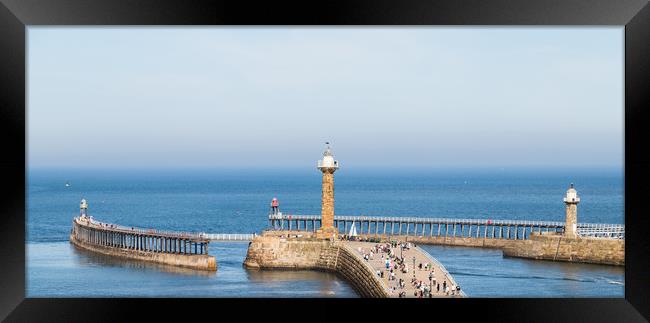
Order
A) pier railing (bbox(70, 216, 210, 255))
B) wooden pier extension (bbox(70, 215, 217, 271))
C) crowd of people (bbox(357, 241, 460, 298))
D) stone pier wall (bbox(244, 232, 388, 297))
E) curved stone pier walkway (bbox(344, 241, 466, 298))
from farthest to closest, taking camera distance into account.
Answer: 1. pier railing (bbox(70, 216, 210, 255))
2. wooden pier extension (bbox(70, 215, 217, 271))
3. stone pier wall (bbox(244, 232, 388, 297))
4. curved stone pier walkway (bbox(344, 241, 466, 298))
5. crowd of people (bbox(357, 241, 460, 298))

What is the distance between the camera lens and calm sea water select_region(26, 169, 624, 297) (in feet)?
134

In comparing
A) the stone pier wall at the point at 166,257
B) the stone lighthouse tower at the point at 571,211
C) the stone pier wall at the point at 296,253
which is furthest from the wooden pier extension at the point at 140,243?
the stone lighthouse tower at the point at 571,211

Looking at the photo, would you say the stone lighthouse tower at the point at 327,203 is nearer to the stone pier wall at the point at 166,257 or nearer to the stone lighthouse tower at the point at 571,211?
the stone pier wall at the point at 166,257

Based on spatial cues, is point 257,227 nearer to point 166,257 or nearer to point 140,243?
point 140,243

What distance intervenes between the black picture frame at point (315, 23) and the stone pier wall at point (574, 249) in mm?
30858

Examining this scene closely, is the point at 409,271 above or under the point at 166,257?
above

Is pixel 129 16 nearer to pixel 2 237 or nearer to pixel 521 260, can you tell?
pixel 2 237

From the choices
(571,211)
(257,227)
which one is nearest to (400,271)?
(571,211)

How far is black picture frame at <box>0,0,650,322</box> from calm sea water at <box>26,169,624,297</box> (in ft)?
68.6

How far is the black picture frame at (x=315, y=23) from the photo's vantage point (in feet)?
48.9

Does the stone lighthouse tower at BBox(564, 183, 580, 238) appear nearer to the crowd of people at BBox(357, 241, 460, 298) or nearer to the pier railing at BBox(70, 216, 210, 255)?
the crowd of people at BBox(357, 241, 460, 298)

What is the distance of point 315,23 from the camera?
15102 mm

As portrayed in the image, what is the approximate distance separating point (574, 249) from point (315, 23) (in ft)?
110

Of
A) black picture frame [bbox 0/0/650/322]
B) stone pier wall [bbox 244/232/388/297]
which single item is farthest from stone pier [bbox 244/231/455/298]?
black picture frame [bbox 0/0/650/322]
